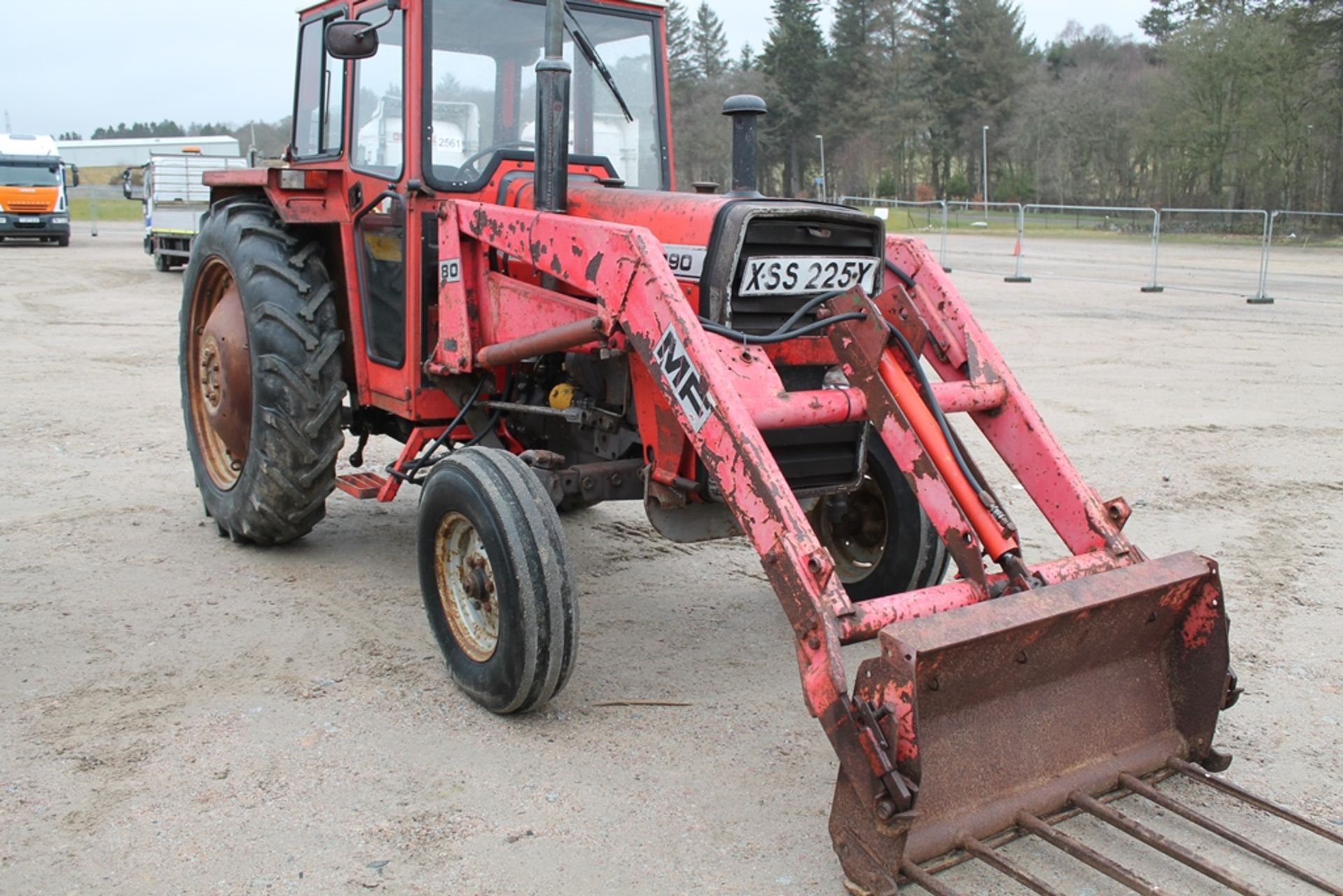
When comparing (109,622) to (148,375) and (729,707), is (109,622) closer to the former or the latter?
(729,707)

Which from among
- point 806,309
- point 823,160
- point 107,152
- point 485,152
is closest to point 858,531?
point 806,309

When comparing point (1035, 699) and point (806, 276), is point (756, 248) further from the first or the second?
point (1035, 699)

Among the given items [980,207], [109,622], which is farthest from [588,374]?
[980,207]

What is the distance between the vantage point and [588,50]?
17.6 feet

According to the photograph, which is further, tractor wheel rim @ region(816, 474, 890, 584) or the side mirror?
tractor wheel rim @ region(816, 474, 890, 584)

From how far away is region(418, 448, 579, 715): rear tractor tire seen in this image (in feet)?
12.9

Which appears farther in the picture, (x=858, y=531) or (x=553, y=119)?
(x=858, y=531)

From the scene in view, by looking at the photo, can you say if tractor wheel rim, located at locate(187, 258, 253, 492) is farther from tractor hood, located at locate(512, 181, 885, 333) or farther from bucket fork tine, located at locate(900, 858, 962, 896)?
bucket fork tine, located at locate(900, 858, 962, 896)

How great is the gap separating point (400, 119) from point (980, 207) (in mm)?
38222

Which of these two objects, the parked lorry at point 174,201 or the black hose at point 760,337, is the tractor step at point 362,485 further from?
the parked lorry at point 174,201

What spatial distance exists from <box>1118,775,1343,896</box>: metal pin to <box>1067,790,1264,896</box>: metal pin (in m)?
0.08

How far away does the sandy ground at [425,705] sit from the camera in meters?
3.35

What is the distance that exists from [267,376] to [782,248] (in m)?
2.42

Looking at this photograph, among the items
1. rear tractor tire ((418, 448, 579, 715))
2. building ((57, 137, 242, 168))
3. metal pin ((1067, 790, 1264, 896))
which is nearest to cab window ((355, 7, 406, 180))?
rear tractor tire ((418, 448, 579, 715))
